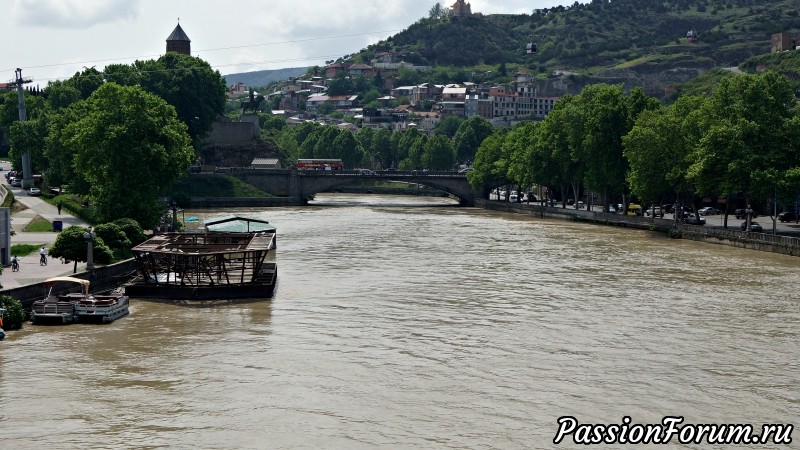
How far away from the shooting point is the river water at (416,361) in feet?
105

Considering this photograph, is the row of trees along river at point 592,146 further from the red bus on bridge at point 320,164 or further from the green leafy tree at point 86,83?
the red bus on bridge at point 320,164

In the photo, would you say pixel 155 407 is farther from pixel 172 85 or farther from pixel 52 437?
pixel 172 85

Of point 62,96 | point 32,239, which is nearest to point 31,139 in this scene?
point 62,96

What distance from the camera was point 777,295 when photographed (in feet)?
185

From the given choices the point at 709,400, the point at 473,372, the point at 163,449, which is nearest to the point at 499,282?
the point at 473,372

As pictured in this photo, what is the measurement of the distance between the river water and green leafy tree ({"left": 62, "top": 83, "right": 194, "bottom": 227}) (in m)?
16.3

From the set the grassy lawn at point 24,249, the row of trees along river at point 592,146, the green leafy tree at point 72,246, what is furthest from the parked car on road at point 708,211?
the green leafy tree at point 72,246

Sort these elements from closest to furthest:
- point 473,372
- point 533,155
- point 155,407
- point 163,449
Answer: point 163,449 → point 155,407 → point 473,372 → point 533,155

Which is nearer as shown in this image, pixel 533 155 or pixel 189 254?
pixel 189 254

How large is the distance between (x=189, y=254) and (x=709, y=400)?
28.6 metres

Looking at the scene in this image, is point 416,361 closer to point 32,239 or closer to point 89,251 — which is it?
point 89,251

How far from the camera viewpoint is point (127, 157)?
258 feet

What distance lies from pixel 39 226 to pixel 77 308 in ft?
113

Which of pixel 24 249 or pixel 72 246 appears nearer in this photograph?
pixel 72 246
